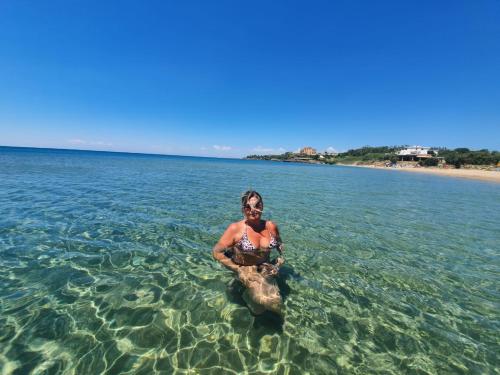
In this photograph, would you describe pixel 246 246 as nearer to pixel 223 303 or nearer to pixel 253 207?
pixel 253 207

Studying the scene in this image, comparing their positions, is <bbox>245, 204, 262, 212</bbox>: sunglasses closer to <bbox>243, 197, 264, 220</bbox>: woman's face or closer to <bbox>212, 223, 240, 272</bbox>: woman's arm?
<bbox>243, 197, 264, 220</bbox>: woman's face

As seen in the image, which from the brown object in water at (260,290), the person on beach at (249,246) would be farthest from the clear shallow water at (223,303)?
the person on beach at (249,246)

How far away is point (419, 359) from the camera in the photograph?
14.2 ft

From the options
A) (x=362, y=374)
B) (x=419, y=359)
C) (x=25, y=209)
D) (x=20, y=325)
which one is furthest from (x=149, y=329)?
(x=25, y=209)

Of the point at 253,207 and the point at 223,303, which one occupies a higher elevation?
the point at 253,207

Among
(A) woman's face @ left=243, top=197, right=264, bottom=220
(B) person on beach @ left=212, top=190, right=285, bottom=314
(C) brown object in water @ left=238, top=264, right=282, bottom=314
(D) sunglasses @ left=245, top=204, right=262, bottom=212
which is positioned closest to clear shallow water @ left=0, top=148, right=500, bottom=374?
(C) brown object in water @ left=238, top=264, right=282, bottom=314

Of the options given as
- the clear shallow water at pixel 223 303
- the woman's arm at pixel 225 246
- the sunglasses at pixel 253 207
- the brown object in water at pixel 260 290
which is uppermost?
the sunglasses at pixel 253 207

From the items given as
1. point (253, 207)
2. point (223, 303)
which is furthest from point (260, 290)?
point (253, 207)

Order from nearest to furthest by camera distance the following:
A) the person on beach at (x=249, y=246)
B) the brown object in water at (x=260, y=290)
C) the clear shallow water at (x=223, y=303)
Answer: the clear shallow water at (x=223, y=303)
the brown object in water at (x=260, y=290)
the person on beach at (x=249, y=246)

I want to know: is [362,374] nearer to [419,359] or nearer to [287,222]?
[419,359]

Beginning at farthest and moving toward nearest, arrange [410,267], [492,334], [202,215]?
[202,215] < [410,267] < [492,334]

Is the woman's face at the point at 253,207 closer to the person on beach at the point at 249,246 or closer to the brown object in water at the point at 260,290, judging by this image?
the person on beach at the point at 249,246

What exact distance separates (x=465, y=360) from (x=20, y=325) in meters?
8.71

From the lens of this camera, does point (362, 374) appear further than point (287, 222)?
No
